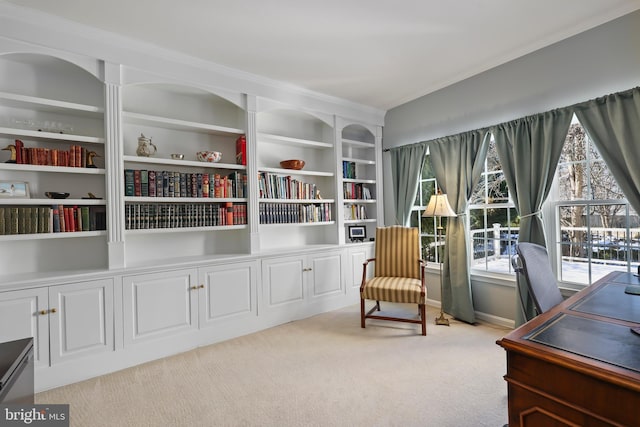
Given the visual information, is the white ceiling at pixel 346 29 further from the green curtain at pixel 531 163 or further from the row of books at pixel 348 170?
the row of books at pixel 348 170

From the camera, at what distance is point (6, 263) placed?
94.8 inches

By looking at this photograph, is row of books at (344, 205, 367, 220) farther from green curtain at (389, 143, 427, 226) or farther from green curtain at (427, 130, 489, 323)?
green curtain at (427, 130, 489, 323)

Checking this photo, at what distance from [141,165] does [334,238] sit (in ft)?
7.84

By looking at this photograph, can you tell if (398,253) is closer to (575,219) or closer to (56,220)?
(575,219)

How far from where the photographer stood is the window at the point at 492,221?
3.30 m

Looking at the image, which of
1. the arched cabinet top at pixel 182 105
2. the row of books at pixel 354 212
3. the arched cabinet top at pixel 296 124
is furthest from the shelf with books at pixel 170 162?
the row of books at pixel 354 212

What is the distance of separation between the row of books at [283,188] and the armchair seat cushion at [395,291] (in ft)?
4.44

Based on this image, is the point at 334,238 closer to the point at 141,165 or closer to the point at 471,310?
the point at 471,310

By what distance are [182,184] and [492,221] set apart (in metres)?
3.32

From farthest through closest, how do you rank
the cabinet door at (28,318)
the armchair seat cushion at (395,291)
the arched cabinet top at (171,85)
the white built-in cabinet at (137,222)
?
1. the armchair seat cushion at (395,291)
2. the arched cabinet top at (171,85)
3. the white built-in cabinet at (137,222)
4. the cabinet door at (28,318)

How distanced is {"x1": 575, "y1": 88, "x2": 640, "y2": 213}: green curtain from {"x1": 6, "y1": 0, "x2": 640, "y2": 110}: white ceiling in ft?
2.27

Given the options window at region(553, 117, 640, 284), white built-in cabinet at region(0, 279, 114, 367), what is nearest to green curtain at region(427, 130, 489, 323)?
window at region(553, 117, 640, 284)

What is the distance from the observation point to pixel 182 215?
9.80 ft

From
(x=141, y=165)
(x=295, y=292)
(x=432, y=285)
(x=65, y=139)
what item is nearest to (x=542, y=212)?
(x=432, y=285)
